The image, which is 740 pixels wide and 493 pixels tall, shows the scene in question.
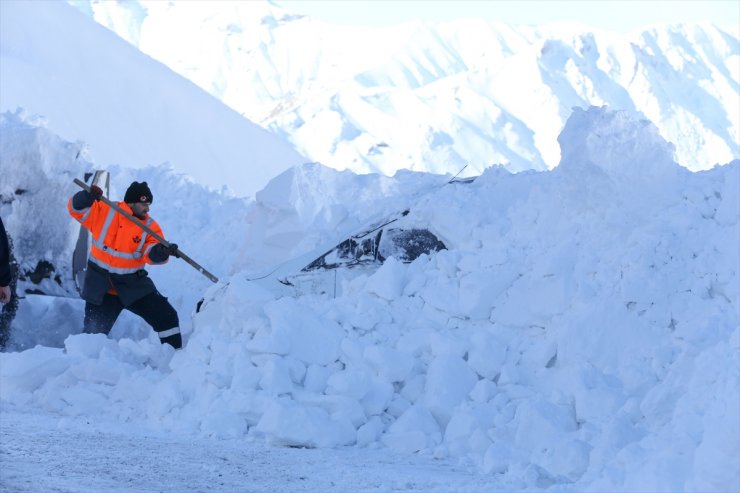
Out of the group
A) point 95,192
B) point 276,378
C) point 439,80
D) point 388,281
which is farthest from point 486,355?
point 439,80

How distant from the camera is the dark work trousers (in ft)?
20.0

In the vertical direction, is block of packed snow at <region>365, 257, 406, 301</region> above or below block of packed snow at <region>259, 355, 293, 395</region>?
above

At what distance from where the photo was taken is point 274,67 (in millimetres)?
88500

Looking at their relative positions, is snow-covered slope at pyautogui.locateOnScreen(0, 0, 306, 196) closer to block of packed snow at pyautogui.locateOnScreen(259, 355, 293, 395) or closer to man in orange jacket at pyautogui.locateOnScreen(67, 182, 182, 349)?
man in orange jacket at pyautogui.locateOnScreen(67, 182, 182, 349)

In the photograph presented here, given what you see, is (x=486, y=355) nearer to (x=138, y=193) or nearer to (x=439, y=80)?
(x=138, y=193)

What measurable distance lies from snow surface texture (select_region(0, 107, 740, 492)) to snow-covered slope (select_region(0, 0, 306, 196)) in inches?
385

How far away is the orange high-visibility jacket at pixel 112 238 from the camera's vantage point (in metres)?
6.12

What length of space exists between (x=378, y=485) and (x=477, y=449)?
670 millimetres

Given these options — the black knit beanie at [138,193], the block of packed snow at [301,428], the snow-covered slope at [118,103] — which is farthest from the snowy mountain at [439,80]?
the block of packed snow at [301,428]

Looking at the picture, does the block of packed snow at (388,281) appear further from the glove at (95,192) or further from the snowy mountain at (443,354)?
the glove at (95,192)

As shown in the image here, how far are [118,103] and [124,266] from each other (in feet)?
40.2

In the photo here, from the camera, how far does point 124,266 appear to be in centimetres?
617

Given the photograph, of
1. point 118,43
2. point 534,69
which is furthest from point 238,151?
point 534,69

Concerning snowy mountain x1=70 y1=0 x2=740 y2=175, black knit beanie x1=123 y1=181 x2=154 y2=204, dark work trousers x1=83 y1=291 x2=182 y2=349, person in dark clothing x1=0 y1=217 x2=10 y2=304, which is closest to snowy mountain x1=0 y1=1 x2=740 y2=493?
dark work trousers x1=83 y1=291 x2=182 y2=349
